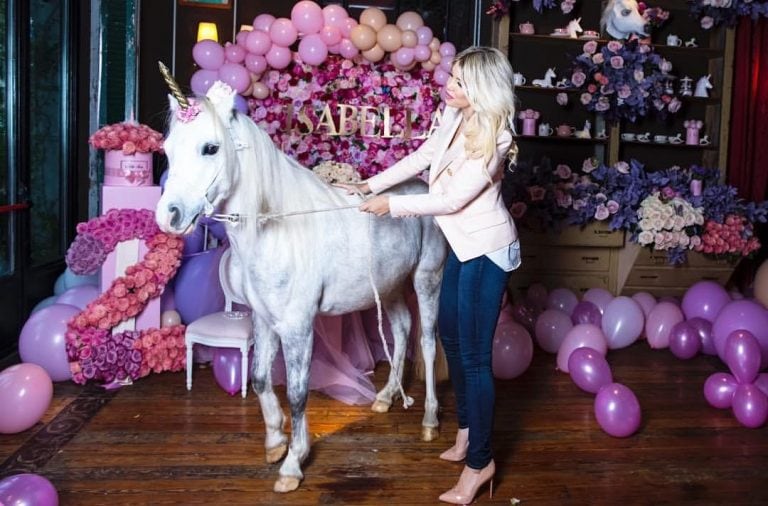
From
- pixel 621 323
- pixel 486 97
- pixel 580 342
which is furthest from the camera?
pixel 621 323

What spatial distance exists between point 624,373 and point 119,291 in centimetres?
290

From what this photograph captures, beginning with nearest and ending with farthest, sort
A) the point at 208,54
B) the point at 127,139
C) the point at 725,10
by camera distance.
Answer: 1. the point at 127,139
2. the point at 208,54
3. the point at 725,10

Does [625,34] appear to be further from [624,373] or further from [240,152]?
[240,152]

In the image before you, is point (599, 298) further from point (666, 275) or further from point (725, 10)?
point (725, 10)

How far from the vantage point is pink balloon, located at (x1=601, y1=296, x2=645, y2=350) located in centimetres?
476

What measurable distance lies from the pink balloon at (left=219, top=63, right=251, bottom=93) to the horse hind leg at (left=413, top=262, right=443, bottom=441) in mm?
2869

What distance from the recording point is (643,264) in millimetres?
5523

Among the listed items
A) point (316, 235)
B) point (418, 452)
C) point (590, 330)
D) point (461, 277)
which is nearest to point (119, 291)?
point (316, 235)

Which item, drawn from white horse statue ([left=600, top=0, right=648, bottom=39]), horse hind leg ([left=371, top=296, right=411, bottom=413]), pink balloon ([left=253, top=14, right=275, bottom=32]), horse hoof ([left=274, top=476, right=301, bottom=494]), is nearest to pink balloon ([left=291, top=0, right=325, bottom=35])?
pink balloon ([left=253, top=14, right=275, bottom=32])

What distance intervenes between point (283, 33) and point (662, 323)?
135 inches

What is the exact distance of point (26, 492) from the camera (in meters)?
2.12

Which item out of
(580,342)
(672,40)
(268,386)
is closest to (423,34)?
(672,40)

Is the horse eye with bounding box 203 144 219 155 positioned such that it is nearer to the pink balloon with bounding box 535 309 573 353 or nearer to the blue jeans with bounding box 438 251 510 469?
the blue jeans with bounding box 438 251 510 469

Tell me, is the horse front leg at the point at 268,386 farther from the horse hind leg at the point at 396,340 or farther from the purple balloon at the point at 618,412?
the purple balloon at the point at 618,412
